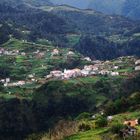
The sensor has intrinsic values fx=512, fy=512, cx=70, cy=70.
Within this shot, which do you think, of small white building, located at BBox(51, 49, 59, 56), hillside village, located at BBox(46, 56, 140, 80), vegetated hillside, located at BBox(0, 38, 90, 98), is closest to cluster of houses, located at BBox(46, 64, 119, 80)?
hillside village, located at BBox(46, 56, 140, 80)

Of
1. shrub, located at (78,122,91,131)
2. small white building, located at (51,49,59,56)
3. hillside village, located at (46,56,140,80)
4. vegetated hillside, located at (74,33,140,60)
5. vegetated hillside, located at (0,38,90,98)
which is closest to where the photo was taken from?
shrub, located at (78,122,91,131)

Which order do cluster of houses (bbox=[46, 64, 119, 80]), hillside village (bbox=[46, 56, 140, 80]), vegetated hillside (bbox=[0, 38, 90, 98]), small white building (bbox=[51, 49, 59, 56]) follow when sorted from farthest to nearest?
1. small white building (bbox=[51, 49, 59, 56])
2. cluster of houses (bbox=[46, 64, 119, 80])
3. hillside village (bbox=[46, 56, 140, 80])
4. vegetated hillside (bbox=[0, 38, 90, 98])

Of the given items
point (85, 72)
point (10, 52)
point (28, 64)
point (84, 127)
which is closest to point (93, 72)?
point (85, 72)

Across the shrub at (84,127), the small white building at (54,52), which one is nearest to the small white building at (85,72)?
the small white building at (54,52)

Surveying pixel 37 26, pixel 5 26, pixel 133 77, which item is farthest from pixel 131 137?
pixel 37 26

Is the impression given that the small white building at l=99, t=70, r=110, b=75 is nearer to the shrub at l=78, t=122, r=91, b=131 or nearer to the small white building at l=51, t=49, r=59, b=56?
the small white building at l=51, t=49, r=59, b=56

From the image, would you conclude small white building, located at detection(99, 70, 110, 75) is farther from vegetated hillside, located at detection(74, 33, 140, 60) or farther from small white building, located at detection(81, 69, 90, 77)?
vegetated hillside, located at detection(74, 33, 140, 60)

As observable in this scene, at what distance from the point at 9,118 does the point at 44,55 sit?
A: 41790 millimetres

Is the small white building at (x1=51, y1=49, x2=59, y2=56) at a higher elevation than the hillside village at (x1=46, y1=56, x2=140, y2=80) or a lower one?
higher

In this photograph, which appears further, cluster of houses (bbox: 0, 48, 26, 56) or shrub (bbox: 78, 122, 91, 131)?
cluster of houses (bbox: 0, 48, 26, 56)

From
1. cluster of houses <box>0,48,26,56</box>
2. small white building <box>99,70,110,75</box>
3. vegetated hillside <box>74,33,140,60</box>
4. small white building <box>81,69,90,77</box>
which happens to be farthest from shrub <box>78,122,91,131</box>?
vegetated hillside <box>74,33,140,60</box>

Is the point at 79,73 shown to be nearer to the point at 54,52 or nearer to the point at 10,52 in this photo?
the point at 54,52

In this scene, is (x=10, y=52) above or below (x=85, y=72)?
above

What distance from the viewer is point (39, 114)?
252ft
